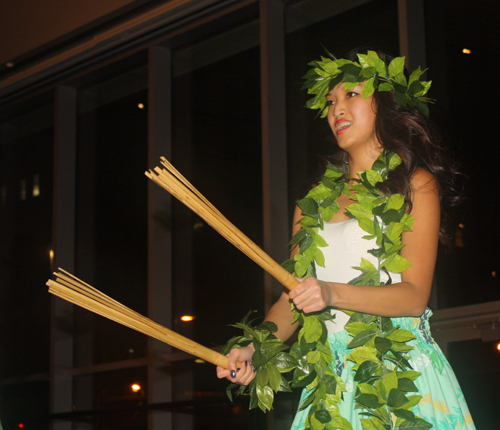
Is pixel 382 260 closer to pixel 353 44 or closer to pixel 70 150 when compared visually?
pixel 353 44

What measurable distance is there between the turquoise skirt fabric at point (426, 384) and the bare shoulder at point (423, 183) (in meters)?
0.31

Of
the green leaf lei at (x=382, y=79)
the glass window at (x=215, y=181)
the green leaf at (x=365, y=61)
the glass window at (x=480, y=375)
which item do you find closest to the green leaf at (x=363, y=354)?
the green leaf lei at (x=382, y=79)

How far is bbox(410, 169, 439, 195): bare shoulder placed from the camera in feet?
5.02

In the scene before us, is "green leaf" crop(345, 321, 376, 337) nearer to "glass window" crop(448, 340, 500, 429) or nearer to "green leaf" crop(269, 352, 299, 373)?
"green leaf" crop(269, 352, 299, 373)

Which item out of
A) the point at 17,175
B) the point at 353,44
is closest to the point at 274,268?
the point at 353,44

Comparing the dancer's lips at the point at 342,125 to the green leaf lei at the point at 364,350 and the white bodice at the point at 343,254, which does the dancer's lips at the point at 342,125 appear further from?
the white bodice at the point at 343,254

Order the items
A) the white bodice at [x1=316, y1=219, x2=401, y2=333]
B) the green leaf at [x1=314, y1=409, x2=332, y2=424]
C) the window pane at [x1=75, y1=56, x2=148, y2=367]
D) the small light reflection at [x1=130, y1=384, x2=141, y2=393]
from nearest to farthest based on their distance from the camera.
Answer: the green leaf at [x1=314, y1=409, x2=332, y2=424] < the white bodice at [x1=316, y1=219, x2=401, y2=333] < the small light reflection at [x1=130, y1=384, x2=141, y2=393] < the window pane at [x1=75, y1=56, x2=148, y2=367]

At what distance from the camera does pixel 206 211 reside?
1.21 m

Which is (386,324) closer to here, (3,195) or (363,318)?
(363,318)

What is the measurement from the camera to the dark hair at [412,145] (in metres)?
1.59

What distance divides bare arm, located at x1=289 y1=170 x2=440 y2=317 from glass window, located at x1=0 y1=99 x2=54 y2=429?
351cm

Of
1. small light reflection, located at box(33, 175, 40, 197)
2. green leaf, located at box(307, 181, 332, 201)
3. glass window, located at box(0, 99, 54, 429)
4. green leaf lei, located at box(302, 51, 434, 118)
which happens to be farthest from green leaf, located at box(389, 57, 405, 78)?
small light reflection, located at box(33, 175, 40, 197)

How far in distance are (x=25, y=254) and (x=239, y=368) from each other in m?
3.81

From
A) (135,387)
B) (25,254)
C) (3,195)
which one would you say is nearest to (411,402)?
(135,387)
